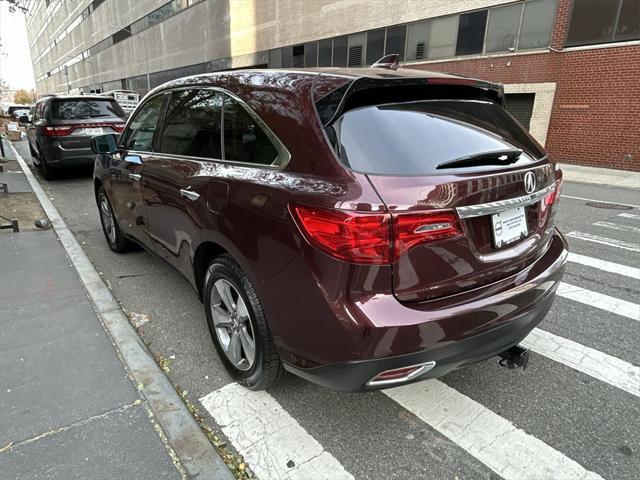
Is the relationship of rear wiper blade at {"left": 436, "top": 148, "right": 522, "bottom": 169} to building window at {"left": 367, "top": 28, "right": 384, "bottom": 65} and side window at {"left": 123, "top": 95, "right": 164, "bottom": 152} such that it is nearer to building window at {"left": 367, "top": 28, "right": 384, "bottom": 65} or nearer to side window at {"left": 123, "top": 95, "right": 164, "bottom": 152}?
side window at {"left": 123, "top": 95, "right": 164, "bottom": 152}

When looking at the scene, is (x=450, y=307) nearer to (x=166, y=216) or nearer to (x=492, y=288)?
(x=492, y=288)

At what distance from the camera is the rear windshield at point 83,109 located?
8.93 metres

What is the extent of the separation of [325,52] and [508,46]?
1012 centimetres

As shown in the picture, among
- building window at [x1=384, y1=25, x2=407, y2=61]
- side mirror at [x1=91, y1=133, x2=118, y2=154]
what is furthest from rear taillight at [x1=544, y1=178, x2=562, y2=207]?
building window at [x1=384, y1=25, x2=407, y2=61]

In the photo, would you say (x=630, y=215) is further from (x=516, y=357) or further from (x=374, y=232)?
(x=374, y=232)

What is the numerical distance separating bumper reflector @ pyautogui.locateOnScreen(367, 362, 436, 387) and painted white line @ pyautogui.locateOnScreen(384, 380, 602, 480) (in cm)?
64

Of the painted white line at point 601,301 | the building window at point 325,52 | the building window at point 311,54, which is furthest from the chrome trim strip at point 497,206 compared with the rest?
the building window at point 311,54

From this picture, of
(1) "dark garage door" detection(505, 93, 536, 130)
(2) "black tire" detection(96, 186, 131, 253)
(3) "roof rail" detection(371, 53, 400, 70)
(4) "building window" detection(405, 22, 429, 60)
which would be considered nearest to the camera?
(3) "roof rail" detection(371, 53, 400, 70)

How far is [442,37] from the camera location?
16.7m

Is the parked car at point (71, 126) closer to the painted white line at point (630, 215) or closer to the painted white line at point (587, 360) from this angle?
the painted white line at point (587, 360)

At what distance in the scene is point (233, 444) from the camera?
224cm

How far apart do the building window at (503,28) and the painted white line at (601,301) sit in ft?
43.8

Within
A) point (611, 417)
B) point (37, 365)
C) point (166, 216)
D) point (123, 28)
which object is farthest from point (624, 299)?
point (123, 28)

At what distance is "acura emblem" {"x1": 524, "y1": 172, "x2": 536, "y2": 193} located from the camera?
7.02 ft
